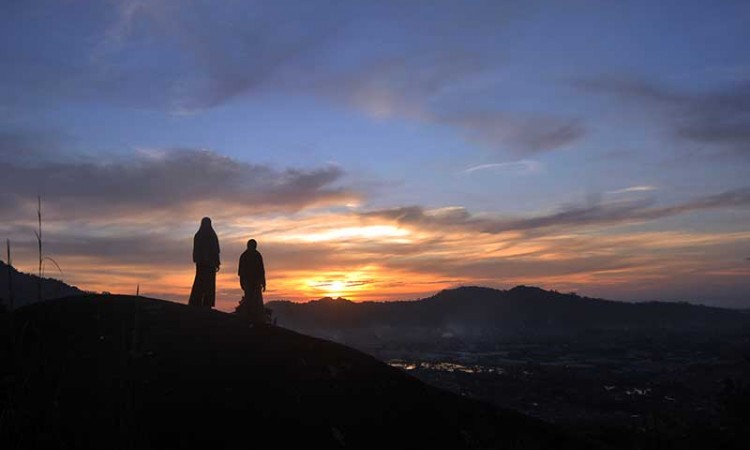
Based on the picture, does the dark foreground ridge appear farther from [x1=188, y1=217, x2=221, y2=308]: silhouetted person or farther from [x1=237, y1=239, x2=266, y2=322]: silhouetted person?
[x1=237, y1=239, x2=266, y2=322]: silhouetted person

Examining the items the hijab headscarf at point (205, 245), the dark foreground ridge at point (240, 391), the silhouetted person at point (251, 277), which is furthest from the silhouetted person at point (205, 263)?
the dark foreground ridge at point (240, 391)

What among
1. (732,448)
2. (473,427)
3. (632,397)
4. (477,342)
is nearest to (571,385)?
(632,397)

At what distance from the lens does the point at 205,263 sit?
19.0 m

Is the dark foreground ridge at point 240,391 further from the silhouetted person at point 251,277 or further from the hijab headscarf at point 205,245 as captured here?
the silhouetted person at point 251,277

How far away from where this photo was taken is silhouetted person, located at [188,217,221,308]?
18.9 metres

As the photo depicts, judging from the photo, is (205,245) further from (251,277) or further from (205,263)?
(251,277)

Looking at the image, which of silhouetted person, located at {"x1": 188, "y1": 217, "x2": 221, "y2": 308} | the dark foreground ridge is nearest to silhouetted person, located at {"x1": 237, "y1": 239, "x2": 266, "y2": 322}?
silhouetted person, located at {"x1": 188, "y1": 217, "x2": 221, "y2": 308}

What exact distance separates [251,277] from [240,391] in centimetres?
817

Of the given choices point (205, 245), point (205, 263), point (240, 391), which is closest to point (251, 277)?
point (205, 263)

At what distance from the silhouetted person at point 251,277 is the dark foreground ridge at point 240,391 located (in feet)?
11.5

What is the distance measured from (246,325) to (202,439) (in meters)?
5.57

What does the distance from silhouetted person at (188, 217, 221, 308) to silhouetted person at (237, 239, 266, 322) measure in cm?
89

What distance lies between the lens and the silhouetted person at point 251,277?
1955 centimetres

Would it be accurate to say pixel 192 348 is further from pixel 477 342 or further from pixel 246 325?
pixel 477 342
